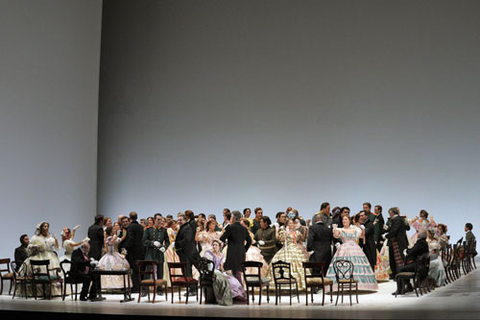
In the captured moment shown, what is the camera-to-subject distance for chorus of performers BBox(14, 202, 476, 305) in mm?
9492

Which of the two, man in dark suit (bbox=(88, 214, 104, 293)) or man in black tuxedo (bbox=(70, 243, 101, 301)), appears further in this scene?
man in dark suit (bbox=(88, 214, 104, 293))

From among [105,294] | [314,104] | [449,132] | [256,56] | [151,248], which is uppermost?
[256,56]

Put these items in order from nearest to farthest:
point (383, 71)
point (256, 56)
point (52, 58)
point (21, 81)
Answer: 1. point (21, 81)
2. point (52, 58)
3. point (383, 71)
4. point (256, 56)

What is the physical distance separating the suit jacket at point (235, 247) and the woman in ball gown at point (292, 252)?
1.75ft

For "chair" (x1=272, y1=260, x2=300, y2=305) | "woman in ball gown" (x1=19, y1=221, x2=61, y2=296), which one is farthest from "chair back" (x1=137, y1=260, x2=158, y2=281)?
"chair" (x1=272, y1=260, x2=300, y2=305)

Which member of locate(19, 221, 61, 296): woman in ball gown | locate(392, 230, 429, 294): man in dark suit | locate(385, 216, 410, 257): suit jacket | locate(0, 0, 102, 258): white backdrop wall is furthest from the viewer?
locate(0, 0, 102, 258): white backdrop wall

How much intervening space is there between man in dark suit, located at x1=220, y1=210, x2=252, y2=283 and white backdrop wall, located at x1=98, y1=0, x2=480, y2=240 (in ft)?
23.3

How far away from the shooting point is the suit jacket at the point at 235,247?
31.4 feet

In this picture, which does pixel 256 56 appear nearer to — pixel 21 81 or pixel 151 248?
pixel 21 81

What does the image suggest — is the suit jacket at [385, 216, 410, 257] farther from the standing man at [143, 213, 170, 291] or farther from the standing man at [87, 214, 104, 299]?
the standing man at [87, 214, 104, 299]

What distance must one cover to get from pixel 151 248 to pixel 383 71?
8.71 meters

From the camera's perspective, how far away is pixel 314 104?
55.3 feet

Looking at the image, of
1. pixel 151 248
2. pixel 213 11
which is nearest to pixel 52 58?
pixel 213 11

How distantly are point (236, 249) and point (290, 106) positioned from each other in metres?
8.21
